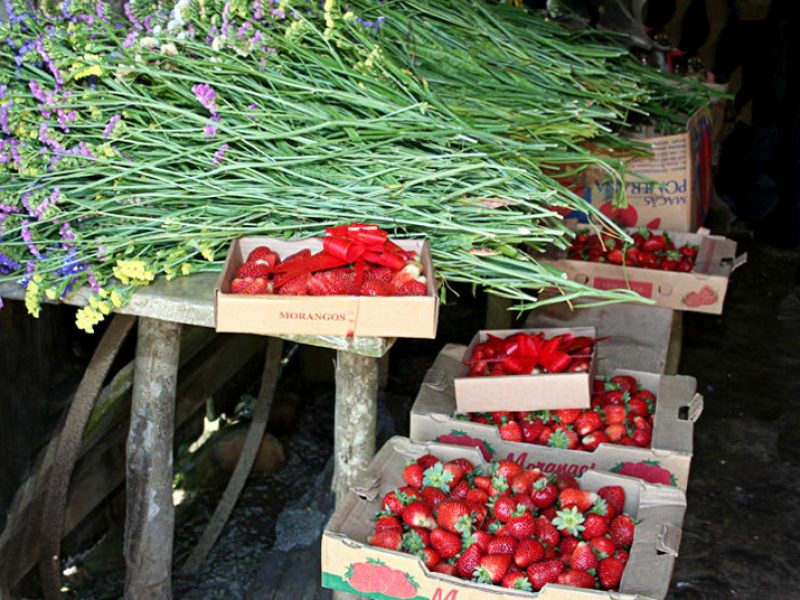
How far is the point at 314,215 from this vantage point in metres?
1.96

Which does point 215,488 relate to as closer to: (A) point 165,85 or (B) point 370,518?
(B) point 370,518

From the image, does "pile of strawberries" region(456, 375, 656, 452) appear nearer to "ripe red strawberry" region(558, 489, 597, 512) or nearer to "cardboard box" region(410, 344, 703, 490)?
"cardboard box" region(410, 344, 703, 490)

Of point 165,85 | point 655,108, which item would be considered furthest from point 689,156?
point 165,85

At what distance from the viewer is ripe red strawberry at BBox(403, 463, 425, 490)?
2.15 m

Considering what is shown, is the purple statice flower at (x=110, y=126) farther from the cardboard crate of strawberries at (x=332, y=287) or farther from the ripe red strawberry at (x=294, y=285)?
the ripe red strawberry at (x=294, y=285)

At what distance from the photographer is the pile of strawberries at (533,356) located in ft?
8.05

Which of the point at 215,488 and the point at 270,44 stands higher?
the point at 270,44

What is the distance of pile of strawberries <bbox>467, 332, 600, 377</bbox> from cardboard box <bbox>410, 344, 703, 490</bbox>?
13cm

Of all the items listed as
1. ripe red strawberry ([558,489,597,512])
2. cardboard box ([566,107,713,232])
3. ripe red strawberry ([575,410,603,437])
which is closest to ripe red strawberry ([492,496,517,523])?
ripe red strawberry ([558,489,597,512])

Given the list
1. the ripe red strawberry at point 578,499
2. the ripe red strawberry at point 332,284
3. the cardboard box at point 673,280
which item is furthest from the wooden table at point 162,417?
the cardboard box at point 673,280

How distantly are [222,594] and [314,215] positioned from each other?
1.77 metres

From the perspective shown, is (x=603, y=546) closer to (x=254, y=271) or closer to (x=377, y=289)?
(x=377, y=289)

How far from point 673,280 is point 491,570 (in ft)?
5.57

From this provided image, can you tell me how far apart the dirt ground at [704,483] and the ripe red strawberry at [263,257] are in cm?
145
